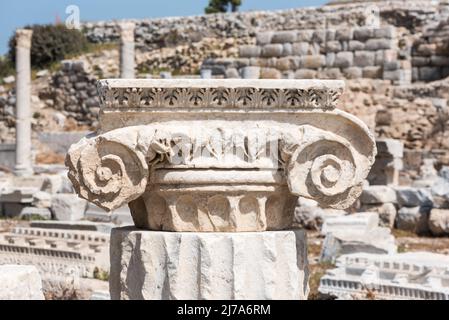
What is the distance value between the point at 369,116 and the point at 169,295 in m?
16.4

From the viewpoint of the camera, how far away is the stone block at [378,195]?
14.0 m

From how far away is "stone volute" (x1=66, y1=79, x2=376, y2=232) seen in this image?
4102mm

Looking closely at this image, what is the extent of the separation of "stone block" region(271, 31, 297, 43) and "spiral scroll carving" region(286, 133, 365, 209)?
20.4 metres

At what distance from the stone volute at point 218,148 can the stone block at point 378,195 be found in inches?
390

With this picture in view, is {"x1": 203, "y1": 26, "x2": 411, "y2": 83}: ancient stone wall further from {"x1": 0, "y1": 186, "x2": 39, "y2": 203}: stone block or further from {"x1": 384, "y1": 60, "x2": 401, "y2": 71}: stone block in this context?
{"x1": 0, "y1": 186, "x2": 39, "y2": 203}: stone block

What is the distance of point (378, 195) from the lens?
1400cm

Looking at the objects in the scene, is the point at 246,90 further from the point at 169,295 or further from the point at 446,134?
the point at 446,134

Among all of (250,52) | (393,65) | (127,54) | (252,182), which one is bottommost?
(252,182)

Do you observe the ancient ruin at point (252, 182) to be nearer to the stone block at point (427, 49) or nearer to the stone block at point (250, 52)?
the stone block at point (427, 49)

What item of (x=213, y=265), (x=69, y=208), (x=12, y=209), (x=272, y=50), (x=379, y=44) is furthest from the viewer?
(x=272, y=50)

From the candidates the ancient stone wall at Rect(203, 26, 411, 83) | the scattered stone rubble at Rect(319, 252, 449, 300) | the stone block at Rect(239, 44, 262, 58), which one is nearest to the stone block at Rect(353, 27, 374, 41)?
the ancient stone wall at Rect(203, 26, 411, 83)

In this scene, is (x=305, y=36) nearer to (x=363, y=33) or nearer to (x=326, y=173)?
(x=363, y=33)

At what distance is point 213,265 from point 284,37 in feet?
68.3

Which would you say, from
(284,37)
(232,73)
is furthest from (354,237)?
(284,37)
